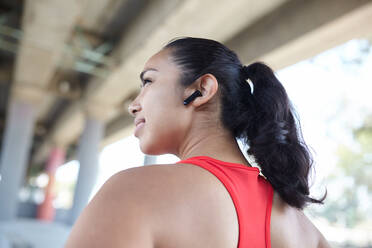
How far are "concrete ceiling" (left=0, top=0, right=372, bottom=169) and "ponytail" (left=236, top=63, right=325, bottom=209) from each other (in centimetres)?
496

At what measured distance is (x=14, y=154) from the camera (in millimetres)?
13062

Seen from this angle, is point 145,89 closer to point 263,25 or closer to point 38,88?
point 263,25

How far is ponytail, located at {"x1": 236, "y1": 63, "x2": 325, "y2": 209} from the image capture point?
1.35 m

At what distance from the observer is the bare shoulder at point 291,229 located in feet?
3.97

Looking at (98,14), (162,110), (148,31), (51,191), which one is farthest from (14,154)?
(162,110)

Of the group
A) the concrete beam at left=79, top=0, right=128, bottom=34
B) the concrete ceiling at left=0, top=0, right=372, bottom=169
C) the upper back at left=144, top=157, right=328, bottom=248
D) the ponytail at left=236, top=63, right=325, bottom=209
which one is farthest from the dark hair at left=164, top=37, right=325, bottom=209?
the concrete beam at left=79, top=0, right=128, bottom=34

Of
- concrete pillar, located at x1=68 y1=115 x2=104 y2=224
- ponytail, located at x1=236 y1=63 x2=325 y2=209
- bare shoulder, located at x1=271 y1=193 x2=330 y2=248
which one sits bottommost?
bare shoulder, located at x1=271 y1=193 x2=330 y2=248

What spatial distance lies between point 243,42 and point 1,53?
9133mm

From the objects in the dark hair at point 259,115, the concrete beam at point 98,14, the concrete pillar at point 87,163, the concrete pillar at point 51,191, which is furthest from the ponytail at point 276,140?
the concrete pillar at point 51,191

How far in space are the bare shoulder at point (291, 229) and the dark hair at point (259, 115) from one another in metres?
0.05

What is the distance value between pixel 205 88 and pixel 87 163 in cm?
1306

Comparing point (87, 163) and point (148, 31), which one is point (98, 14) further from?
point (87, 163)

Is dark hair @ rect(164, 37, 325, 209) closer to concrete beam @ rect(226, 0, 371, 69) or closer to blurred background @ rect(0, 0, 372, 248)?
blurred background @ rect(0, 0, 372, 248)

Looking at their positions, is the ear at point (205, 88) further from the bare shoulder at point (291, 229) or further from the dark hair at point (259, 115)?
the bare shoulder at point (291, 229)
